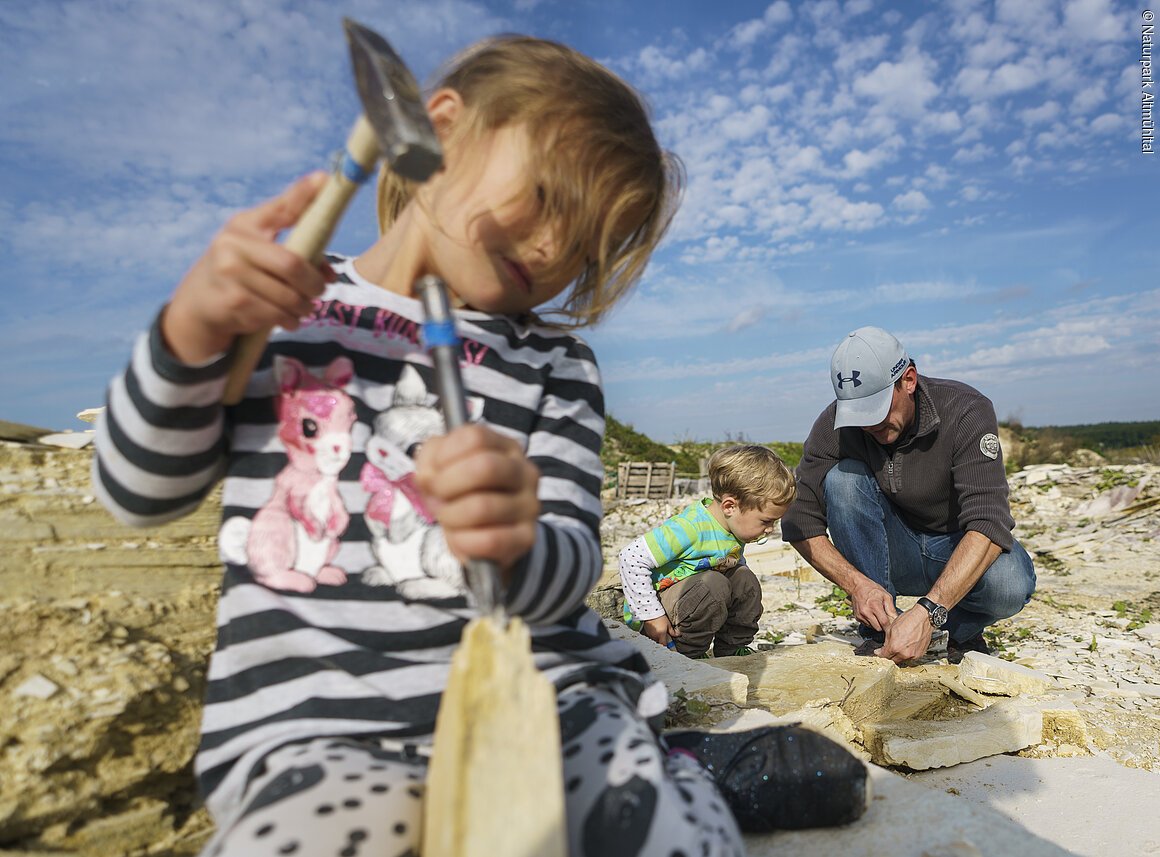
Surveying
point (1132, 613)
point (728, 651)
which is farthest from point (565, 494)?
point (1132, 613)

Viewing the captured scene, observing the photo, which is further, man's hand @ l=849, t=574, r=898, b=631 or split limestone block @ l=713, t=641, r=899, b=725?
man's hand @ l=849, t=574, r=898, b=631

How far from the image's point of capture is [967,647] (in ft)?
13.9

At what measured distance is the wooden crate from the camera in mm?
15562

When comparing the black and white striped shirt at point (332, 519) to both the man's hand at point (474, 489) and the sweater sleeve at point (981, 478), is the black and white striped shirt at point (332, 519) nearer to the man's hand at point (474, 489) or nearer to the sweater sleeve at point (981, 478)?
the man's hand at point (474, 489)

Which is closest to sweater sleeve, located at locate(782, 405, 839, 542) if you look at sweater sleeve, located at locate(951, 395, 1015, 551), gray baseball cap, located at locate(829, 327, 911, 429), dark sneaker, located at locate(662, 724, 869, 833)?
gray baseball cap, located at locate(829, 327, 911, 429)

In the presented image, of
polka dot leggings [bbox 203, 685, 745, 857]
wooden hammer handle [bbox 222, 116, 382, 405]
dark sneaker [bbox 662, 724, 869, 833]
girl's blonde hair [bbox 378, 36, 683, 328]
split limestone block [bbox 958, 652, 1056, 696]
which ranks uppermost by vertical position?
girl's blonde hair [bbox 378, 36, 683, 328]

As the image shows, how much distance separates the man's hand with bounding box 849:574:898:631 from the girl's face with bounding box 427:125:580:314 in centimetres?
300

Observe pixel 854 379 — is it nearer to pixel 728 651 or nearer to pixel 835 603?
pixel 728 651

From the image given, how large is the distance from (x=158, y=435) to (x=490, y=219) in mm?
679

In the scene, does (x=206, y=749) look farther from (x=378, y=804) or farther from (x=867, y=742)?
(x=867, y=742)

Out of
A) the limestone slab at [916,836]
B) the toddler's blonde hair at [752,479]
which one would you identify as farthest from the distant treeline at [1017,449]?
the limestone slab at [916,836]

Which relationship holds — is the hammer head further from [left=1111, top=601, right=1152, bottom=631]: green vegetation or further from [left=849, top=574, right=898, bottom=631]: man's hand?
[left=1111, top=601, right=1152, bottom=631]: green vegetation

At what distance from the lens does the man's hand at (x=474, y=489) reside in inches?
38.7

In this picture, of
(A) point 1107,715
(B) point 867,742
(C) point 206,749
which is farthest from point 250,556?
(A) point 1107,715
